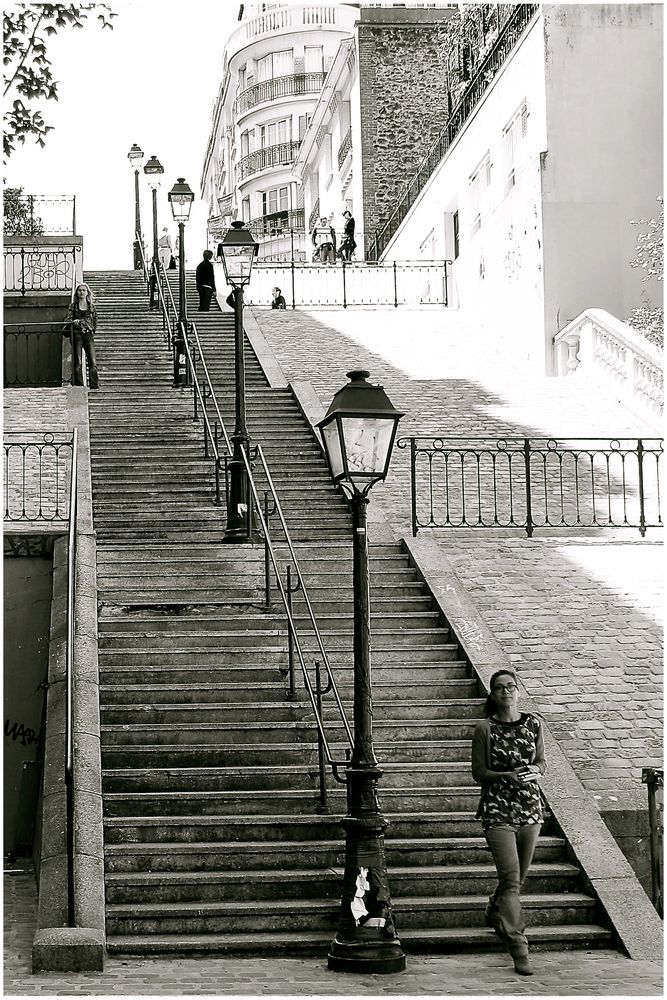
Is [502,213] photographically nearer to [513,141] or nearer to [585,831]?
[513,141]

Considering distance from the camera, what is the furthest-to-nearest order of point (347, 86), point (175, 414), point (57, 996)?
point (347, 86), point (175, 414), point (57, 996)

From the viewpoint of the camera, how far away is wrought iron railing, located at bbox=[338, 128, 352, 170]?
48125mm

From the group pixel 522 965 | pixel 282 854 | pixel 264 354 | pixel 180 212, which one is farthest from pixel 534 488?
pixel 522 965

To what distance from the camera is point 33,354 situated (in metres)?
28.5

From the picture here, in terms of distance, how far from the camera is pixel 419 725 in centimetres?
1118

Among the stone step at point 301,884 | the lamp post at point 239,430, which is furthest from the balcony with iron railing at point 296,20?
the stone step at point 301,884

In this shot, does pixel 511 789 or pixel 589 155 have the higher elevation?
pixel 589 155

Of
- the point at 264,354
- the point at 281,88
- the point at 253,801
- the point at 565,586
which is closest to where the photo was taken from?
the point at 253,801

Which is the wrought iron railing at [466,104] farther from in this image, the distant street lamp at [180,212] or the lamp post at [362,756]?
the lamp post at [362,756]

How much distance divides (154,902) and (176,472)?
8793 millimetres

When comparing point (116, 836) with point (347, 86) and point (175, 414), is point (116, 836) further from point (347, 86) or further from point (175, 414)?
point (347, 86)

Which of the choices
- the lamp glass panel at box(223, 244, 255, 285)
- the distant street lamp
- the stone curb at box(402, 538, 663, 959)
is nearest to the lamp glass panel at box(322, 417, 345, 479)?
the stone curb at box(402, 538, 663, 959)

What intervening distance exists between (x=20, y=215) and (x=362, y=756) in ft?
89.0

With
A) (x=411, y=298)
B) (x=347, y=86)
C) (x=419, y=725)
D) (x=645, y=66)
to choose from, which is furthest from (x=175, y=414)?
(x=347, y=86)
